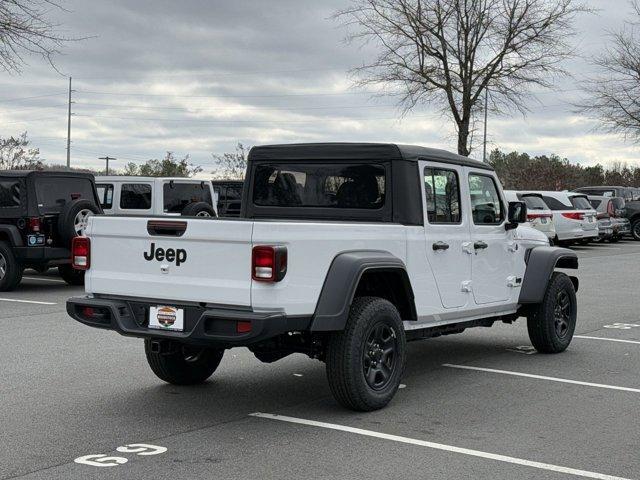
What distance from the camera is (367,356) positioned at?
6.61 meters

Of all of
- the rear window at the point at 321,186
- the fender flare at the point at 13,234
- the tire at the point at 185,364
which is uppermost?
the rear window at the point at 321,186

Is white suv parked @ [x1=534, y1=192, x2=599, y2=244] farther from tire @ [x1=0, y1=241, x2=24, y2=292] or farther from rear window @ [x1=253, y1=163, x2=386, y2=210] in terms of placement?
rear window @ [x1=253, y1=163, x2=386, y2=210]

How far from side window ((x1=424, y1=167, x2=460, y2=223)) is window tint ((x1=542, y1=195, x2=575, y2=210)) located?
2030 cm

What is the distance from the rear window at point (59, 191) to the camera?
602 inches

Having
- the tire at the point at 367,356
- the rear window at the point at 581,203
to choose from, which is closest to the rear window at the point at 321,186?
the tire at the point at 367,356

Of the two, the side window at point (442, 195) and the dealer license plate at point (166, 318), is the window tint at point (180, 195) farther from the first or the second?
the dealer license plate at point (166, 318)

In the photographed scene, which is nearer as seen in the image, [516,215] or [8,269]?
[516,215]

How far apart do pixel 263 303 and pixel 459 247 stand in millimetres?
2355

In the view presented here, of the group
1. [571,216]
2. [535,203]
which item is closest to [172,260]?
[535,203]

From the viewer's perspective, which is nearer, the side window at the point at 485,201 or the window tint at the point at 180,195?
the side window at the point at 485,201

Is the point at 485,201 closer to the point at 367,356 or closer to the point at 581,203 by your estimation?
the point at 367,356

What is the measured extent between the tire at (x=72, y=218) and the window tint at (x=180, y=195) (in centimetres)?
384

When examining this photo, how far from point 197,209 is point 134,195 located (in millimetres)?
1352

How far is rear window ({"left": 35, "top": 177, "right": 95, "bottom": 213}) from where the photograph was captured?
50.1 ft
